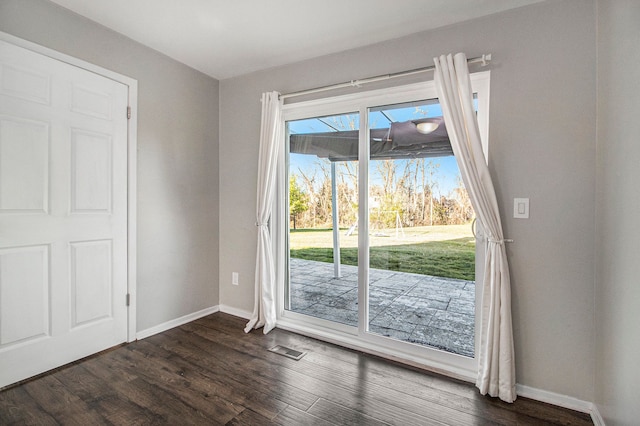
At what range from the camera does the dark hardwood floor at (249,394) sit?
170cm

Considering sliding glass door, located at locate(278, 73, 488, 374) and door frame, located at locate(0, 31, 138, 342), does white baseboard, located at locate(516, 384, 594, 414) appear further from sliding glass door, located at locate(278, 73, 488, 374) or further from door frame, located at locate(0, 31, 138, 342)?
door frame, located at locate(0, 31, 138, 342)

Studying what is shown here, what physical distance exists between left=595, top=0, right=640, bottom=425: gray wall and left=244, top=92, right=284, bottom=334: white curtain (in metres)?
2.27

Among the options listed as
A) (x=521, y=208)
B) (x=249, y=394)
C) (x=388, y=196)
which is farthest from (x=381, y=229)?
(x=249, y=394)

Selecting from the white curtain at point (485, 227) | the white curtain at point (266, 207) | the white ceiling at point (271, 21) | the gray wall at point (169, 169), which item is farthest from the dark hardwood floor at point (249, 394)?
the white ceiling at point (271, 21)

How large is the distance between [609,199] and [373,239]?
1446mm

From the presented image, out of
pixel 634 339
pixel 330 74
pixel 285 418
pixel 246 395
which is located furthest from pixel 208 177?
pixel 634 339

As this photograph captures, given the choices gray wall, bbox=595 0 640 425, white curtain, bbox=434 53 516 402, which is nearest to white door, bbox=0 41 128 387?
white curtain, bbox=434 53 516 402

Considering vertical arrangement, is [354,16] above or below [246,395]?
above

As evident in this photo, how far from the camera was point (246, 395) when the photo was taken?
190 centimetres

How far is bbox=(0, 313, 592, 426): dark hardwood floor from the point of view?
1702 millimetres

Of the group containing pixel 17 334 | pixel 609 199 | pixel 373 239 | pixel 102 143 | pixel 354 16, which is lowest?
pixel 17 334

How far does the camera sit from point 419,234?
92.9 inches

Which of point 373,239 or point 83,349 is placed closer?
point 83,349

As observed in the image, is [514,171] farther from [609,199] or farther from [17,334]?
[17,334]
